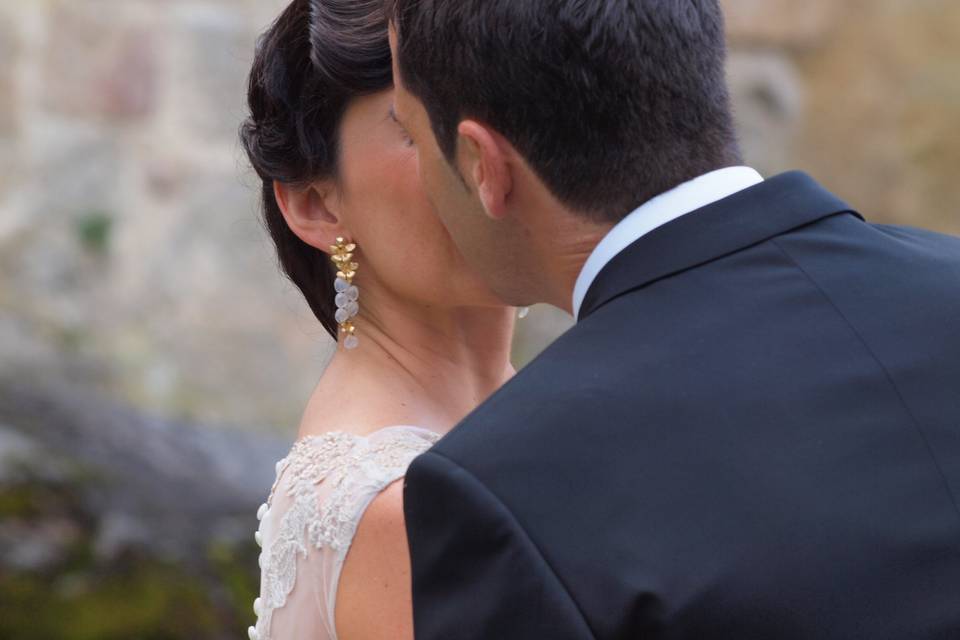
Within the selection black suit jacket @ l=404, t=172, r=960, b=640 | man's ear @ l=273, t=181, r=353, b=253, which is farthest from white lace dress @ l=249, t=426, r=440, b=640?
black suit jacket @ l=404, t=172, r=960, b=640

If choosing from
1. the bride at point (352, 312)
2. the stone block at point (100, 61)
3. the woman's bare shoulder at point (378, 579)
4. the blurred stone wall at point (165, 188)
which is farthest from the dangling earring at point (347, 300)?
the stone block at point (100, 61)

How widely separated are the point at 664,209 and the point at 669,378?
0.22 metres

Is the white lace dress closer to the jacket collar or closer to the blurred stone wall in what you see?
the jacket collar

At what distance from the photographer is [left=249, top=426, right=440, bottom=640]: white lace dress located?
68.2 inches

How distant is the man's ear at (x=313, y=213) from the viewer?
1993 mm

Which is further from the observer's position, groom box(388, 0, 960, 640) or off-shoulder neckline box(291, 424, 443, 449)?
off-shoulder neckline box(291, 424, 443, 449)

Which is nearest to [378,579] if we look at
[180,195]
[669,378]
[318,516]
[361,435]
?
[318,516]

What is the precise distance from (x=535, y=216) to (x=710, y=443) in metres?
0.35

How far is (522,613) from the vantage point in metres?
1.23

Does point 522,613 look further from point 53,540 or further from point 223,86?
point 223,86

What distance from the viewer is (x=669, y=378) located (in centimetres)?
129

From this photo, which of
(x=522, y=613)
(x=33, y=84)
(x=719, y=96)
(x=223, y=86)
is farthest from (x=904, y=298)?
(x=33, y=84)

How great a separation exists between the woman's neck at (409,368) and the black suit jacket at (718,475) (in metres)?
0.61

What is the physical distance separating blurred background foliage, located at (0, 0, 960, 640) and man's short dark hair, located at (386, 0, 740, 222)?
2.99 m
